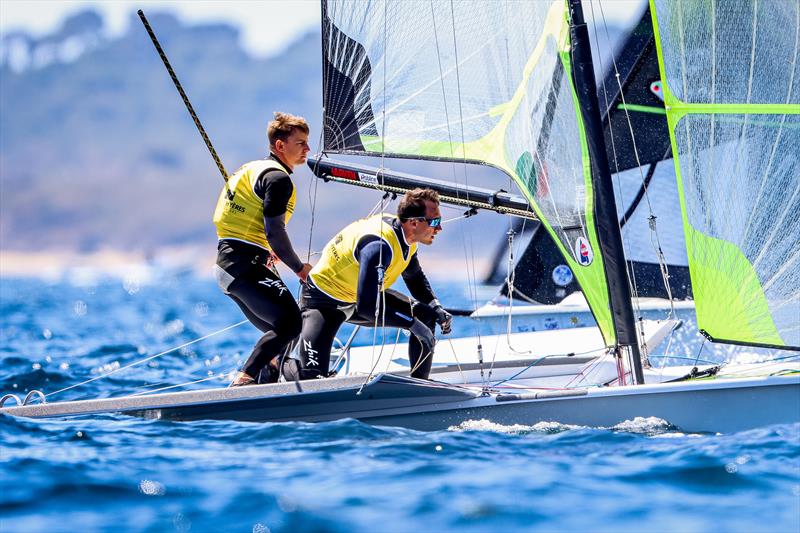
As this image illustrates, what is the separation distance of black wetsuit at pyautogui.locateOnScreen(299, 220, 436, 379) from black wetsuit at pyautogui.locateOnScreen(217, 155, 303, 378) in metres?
0.24

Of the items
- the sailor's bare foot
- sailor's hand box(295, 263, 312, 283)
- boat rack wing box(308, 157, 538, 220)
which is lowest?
the sailor's bare foot

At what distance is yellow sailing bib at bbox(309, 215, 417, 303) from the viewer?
4703 mm

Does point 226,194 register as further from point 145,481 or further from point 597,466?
point 597,466

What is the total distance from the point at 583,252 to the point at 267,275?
5.21 ft

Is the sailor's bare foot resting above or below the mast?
below

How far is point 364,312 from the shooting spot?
179 inches

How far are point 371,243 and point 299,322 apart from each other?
1.68ft

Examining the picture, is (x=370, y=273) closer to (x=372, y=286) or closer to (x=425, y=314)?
(x=372, y=286)

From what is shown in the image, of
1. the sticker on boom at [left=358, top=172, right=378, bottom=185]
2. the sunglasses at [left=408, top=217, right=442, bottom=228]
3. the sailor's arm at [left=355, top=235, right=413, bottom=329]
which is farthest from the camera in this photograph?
the sticker on boom at [left=358, top=172, right=378, bottom=185]

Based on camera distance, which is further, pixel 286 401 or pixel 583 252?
pixel 583 252

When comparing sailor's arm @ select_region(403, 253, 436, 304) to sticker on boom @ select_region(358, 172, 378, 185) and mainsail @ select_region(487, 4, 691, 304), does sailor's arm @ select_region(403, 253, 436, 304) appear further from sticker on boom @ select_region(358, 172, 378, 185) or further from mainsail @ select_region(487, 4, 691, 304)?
mainsail @ select_region(487, 4, 691, 304)

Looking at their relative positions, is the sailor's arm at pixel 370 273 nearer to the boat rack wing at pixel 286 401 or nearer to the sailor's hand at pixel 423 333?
the sailor's hand at pixel 423 333

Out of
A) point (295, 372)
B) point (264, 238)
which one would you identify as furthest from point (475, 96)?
point (295, 372)

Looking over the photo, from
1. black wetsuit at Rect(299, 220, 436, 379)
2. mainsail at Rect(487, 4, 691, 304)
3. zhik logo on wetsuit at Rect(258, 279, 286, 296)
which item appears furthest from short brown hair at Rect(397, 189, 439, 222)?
mainsail at Rect(487, 4, 691, 304)
